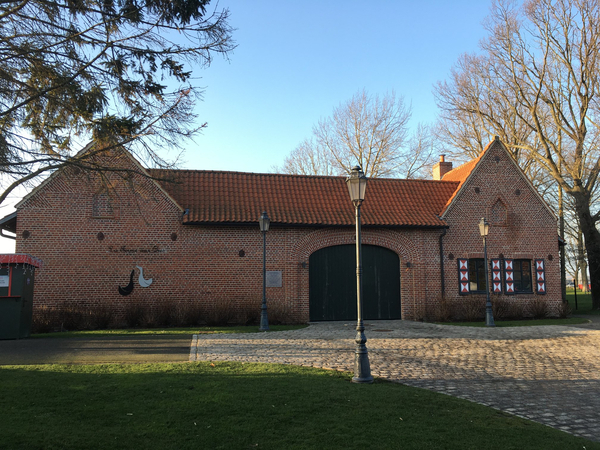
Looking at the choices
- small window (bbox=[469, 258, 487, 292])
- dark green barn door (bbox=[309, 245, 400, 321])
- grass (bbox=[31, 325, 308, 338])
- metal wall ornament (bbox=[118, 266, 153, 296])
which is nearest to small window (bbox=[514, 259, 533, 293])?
small window (bbox=[469, 258, 487, 292])

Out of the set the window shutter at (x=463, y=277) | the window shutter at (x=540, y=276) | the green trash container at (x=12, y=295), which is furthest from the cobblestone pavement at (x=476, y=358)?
the green trash container at (x=12, y=295)

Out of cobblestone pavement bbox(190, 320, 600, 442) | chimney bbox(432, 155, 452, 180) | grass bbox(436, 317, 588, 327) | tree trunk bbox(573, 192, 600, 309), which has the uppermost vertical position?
chimney bbox(432, 155, 452, 180)

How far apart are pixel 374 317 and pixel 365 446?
44.8 ft

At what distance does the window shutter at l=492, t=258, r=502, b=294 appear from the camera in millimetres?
18875

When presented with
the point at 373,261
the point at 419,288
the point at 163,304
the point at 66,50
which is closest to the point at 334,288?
the point at 373,261

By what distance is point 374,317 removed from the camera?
715 inches

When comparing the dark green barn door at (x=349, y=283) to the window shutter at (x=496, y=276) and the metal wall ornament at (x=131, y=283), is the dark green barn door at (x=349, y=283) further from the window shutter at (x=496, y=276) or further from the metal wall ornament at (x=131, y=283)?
the metal wall ornament at (x=131, y=283)

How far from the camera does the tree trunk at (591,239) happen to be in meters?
23.6

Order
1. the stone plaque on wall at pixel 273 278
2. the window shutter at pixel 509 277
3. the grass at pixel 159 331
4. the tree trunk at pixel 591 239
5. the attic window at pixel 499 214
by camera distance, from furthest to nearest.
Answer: the tree trunk at pixel 591 239, the attic window at pixel 499 214, the window shutter at pixel 509 277, the stone plaque on wall at pixel 273 278, the grass at pixel 159 331

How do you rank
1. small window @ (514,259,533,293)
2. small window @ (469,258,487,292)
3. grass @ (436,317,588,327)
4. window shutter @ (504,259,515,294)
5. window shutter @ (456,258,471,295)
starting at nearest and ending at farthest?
grass @ (436,317,588,327)
window shutter @ (456,258,471,295)
small window @ (469,258,487,292)
window shutter @ (504,259,515,294)
small window @ (514,259,533,293)

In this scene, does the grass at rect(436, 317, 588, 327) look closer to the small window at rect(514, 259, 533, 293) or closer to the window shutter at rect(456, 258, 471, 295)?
the window shutter at rect(456, 258, 471, 295)

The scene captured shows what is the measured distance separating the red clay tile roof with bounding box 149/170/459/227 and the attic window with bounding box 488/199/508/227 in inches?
73.9

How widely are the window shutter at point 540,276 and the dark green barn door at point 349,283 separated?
227 inches

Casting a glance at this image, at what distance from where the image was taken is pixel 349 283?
18078mm
